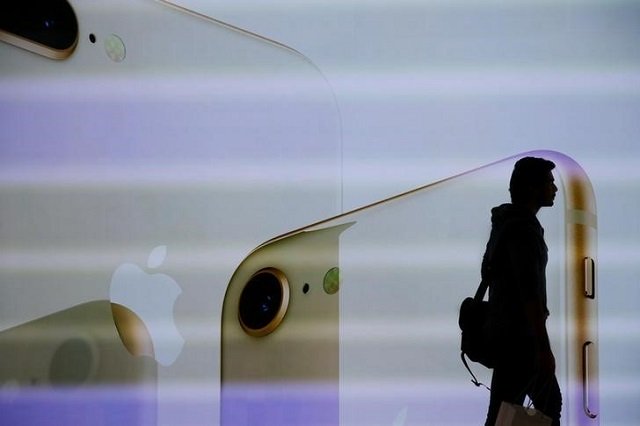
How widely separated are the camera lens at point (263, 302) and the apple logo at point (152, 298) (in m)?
0.07

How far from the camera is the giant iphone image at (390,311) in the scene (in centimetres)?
71

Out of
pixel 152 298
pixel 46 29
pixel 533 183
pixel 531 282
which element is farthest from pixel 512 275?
pixel 46 29

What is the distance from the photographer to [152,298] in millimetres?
713

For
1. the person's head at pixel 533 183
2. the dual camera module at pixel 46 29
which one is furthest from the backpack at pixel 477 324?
the dual camera module at pixel 46 29

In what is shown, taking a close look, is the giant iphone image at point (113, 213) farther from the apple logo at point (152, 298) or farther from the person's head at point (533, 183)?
the person's head at point (533, 183)

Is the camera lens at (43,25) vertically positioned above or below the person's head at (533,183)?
above

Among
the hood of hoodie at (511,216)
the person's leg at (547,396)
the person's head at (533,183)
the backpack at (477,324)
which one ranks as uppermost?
the person's head at (533,183)

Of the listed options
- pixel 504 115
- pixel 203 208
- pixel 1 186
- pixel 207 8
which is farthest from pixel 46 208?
pixel 504 115

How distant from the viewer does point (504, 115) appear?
37.1 inches

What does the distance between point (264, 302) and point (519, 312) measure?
1.08ft

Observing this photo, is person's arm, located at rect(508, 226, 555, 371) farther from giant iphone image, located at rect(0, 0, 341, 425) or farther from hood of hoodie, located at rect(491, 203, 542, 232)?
giant iphone image, located at rect(0, 0, 341, 425)

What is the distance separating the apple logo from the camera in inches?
27.8

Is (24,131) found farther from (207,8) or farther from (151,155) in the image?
(207,8)

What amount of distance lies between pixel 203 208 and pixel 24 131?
7.6 inches
